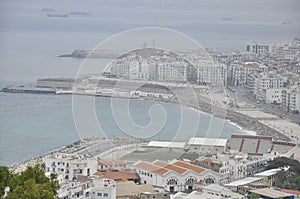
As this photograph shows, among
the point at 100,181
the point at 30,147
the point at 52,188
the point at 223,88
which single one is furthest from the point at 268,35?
the point at 52,188

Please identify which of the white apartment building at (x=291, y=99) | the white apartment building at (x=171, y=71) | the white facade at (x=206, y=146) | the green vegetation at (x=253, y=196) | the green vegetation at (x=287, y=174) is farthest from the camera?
the white apartment building at (x=171, y=71)

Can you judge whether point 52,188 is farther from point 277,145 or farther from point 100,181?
Result: point 277,145

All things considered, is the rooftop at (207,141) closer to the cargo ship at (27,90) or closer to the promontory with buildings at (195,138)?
the promontory with buildings at (195,138)

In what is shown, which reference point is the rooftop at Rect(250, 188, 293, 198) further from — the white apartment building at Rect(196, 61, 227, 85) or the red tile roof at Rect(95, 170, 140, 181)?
the white apartment building at Rect(196, 61, 227, 85)

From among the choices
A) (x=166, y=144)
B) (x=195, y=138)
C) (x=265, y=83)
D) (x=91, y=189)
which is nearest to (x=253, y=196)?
(x=91, y=189)

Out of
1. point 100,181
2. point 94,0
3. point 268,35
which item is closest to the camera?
point 100,181

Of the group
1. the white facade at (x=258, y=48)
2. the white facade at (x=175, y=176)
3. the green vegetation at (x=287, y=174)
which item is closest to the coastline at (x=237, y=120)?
the white facade at (x=175, y=176)

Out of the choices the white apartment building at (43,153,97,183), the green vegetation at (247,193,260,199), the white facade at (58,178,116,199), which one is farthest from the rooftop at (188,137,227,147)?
the white facade at (58,178,116,199)
